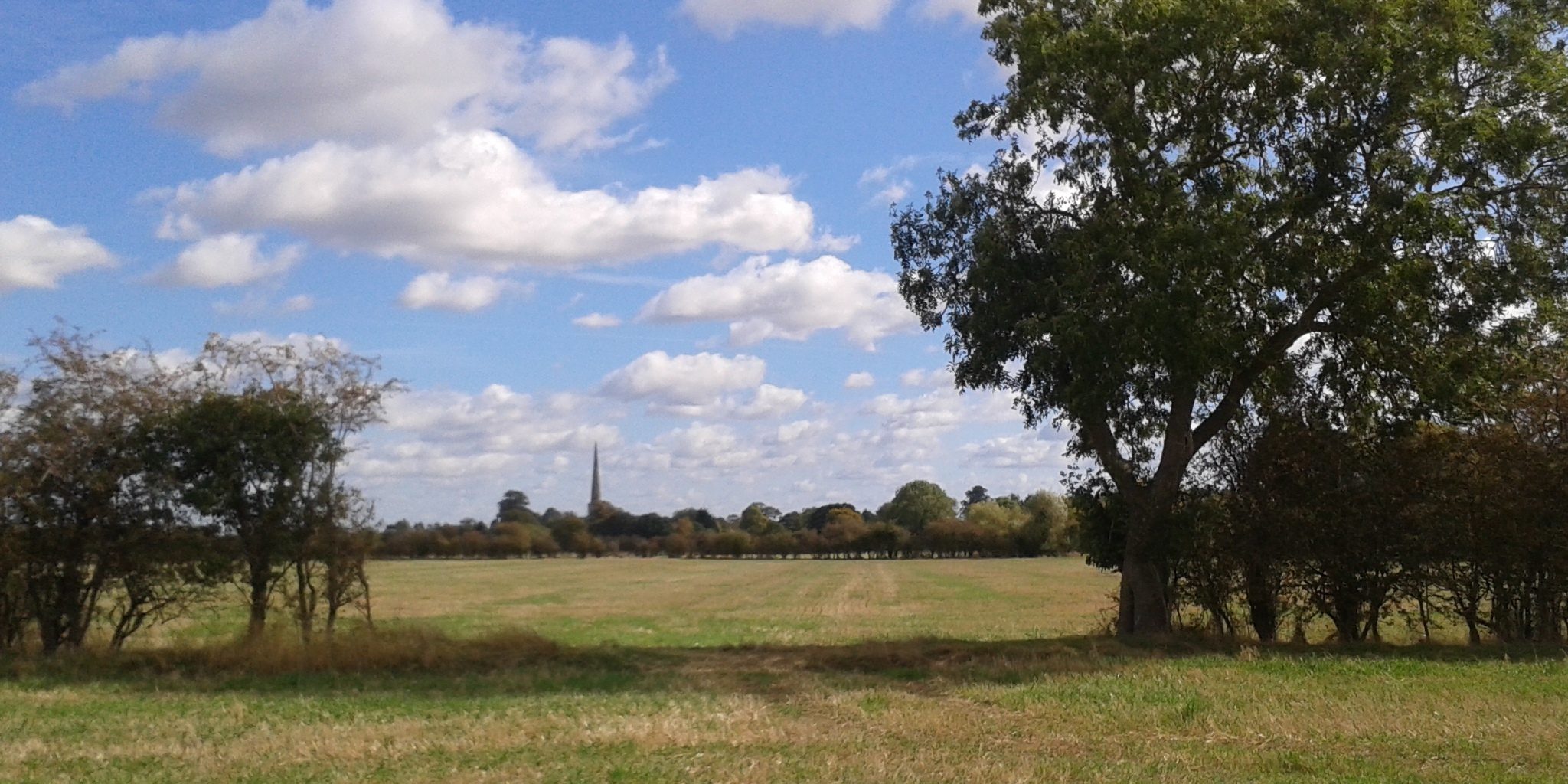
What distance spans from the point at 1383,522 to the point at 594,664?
483 inches

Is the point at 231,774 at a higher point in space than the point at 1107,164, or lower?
lower

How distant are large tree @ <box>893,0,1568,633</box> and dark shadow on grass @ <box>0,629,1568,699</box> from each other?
10.6 ft

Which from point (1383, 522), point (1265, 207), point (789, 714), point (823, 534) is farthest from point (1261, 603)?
point (823, 534)

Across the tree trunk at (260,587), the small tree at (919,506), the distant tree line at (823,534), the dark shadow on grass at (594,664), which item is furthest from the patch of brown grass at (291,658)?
the small tree at (919,506)

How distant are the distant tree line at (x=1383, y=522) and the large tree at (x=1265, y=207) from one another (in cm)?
82

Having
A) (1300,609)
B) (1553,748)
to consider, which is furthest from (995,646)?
(1553,748)

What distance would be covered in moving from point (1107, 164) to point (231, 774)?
15118mm

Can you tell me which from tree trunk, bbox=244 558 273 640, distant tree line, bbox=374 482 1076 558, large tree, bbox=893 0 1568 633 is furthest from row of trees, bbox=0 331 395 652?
distant tree line, bbox=374 482 1076 558

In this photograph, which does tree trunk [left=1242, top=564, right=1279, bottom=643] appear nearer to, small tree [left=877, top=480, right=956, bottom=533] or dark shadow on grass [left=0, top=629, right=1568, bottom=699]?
dark shadow on grass [left=0, top=629, right=1568, bottom=699]

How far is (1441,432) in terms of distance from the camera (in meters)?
19.3

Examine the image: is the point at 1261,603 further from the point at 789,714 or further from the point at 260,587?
the point at 260,587

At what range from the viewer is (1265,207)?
17828 mm

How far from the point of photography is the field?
34.3 ft

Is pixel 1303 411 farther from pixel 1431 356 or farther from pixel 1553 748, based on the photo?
pixel 1553 748
